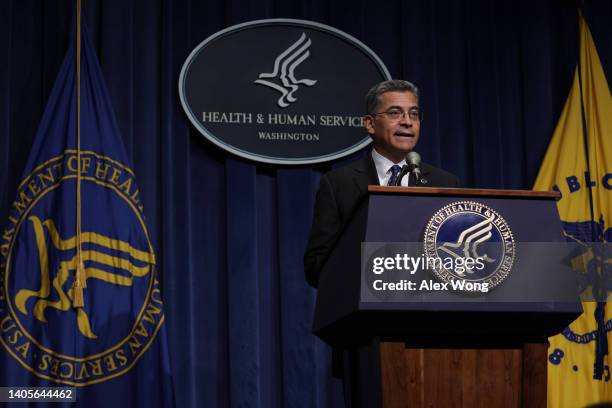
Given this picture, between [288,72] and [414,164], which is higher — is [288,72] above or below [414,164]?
above

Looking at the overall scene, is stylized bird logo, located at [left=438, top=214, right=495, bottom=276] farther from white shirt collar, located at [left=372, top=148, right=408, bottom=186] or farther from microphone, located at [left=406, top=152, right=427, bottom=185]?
white shirt collar, located at [left=372, top=148, right=408, bottom=186]

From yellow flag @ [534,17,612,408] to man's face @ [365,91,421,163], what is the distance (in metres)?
1.95

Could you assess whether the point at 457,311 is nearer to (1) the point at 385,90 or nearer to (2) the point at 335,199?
(2) the point at 335,199

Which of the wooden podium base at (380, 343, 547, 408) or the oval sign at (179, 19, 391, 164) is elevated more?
the oval sign at (179, 19, 391, 164)

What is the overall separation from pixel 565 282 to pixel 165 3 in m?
2.87

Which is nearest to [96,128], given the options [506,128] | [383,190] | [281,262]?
[281,262]

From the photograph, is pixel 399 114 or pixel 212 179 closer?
pixel 399 114

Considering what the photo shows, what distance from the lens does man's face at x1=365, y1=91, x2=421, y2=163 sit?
2900 mm

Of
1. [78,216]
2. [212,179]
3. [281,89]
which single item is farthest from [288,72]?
[78,216]

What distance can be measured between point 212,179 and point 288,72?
655mm

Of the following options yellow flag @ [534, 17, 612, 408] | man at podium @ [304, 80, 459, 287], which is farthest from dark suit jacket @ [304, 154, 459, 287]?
yellow flag @ [534, 17, 612, 408]

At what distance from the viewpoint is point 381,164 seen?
3.00 meters

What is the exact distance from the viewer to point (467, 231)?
6.88 ft

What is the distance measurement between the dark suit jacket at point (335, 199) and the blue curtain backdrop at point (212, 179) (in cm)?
137
